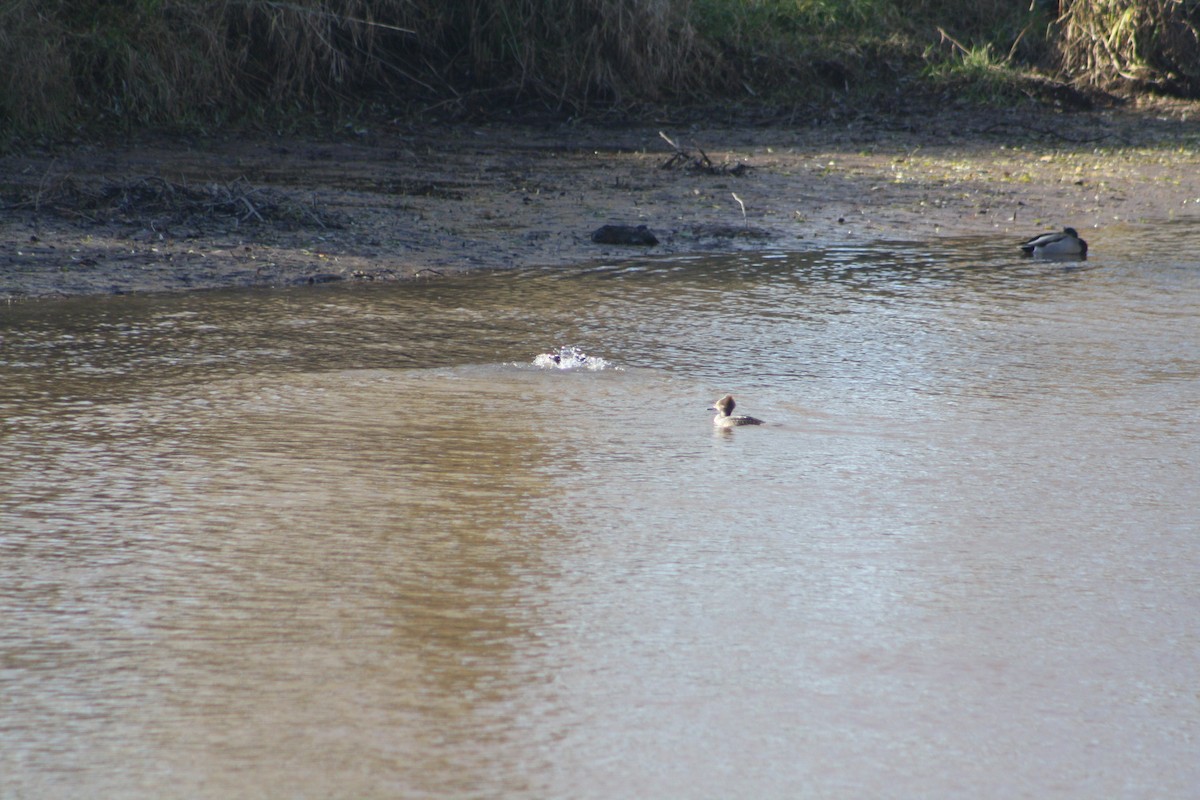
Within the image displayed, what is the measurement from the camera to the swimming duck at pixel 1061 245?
25.1 feet

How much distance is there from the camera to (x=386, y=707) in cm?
245

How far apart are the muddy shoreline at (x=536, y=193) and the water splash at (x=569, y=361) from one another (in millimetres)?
2087

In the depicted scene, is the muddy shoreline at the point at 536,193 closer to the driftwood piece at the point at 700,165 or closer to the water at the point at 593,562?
the driftwood piece at the point at 700,165

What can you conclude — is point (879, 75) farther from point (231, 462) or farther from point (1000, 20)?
point (231, 462)

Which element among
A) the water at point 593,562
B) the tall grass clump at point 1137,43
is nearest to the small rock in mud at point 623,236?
the water at point 593,562

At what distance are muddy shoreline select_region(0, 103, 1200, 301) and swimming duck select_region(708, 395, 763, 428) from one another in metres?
3.05

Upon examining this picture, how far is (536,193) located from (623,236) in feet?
4.57

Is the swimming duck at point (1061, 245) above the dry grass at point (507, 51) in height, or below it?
below

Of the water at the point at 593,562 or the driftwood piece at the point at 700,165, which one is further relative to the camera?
the driftwood piece at the point at 700,165

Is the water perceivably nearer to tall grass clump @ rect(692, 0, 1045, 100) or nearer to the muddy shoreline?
the muddy shoreline

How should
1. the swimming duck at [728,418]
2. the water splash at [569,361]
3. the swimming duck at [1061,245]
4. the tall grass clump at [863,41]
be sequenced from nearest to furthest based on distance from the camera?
1. the swimming duck at [728,418]
2. the water splash at [569,361]
3. the swimming duck at [1061,245]
4. the tall grass clump at [863,41]

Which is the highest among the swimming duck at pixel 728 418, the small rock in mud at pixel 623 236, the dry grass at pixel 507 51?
the dry grass at pixel 507 51

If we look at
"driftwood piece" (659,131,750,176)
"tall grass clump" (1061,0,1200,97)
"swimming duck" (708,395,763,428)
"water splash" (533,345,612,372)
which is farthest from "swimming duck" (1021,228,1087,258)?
"tall grass clump" (1061,0,1200,97)

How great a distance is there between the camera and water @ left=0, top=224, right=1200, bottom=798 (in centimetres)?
232
